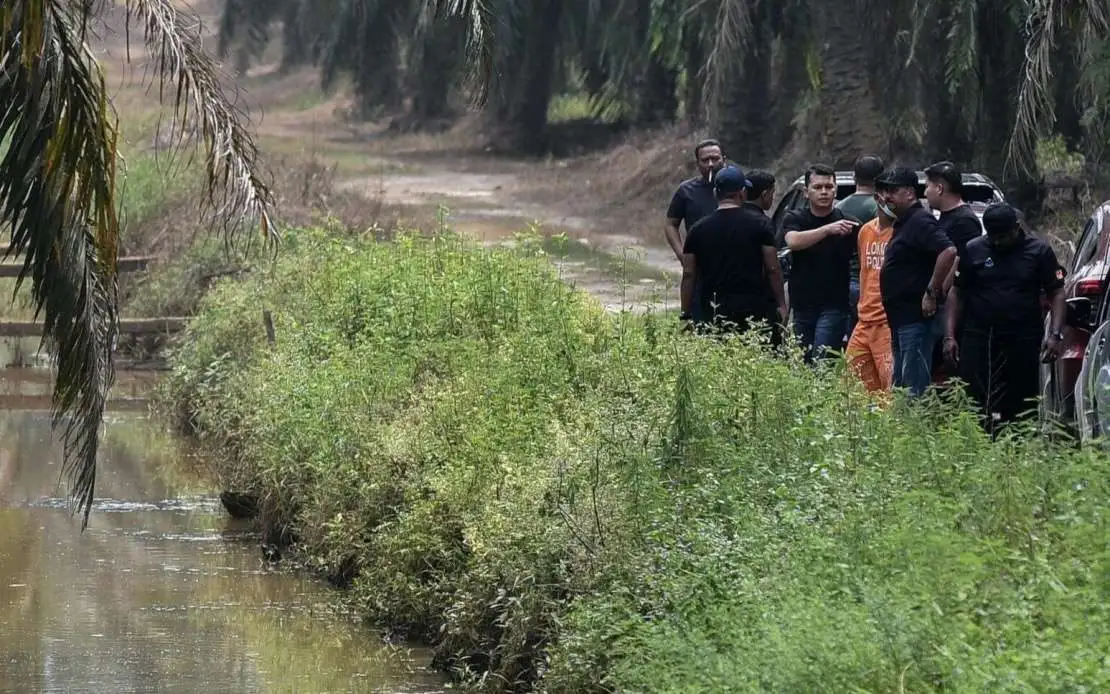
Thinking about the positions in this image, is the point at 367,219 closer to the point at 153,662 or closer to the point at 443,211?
the point at 443,211

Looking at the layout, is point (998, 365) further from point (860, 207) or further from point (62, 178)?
point (62, 178)

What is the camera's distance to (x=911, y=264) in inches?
458

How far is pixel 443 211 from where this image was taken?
61.3 ft

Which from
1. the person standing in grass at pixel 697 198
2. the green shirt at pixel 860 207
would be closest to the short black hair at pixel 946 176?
the green shirt at pixel 860 207

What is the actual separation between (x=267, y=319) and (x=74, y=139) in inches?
347

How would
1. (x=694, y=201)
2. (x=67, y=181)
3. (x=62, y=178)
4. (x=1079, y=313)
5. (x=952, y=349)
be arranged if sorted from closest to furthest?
(x=67, y=181) → (x=62, y=178) → (x=1079, y=313) → (x=952, y=349) → (x=694, y=201)

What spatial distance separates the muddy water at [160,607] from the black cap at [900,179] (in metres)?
3.87

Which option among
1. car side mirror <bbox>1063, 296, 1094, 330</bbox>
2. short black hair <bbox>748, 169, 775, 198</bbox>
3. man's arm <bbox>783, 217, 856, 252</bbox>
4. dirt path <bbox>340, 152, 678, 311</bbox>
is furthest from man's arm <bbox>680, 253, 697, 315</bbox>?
car side mirror <bbox>1063, 296, 1094, 330</bbox>

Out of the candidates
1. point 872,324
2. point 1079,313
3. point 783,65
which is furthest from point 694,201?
point 783,65

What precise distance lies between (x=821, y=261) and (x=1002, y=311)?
1.61 m

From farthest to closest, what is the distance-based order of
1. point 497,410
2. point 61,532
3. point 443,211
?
point 443,211, point 61,532, point 497,410

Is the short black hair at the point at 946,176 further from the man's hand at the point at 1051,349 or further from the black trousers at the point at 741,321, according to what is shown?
the black trousers at the point at 741,321

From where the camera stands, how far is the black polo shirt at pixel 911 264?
38.0ft

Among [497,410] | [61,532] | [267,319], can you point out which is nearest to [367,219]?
[267,319]
